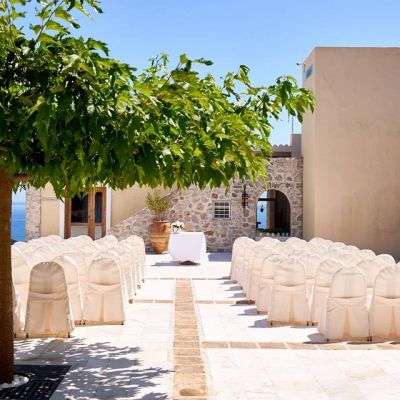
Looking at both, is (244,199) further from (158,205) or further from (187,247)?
(187,247)

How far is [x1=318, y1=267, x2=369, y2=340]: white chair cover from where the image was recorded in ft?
21.2

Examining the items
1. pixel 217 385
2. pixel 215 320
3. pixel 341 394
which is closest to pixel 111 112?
pixel 217 385

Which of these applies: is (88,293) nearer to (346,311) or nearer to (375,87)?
(346,311)

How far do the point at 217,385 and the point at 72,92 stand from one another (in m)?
2.77

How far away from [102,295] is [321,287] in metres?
2.77

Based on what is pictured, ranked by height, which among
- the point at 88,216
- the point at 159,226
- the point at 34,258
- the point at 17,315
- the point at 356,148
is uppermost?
the point at 356,148

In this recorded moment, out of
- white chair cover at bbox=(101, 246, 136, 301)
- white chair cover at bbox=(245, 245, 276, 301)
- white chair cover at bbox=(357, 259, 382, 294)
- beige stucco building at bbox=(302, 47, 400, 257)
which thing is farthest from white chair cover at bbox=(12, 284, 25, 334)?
beige stucco building at bbox=(302, 47, 400, 257)

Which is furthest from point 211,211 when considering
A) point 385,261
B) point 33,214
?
point 385,261

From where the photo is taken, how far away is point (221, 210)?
20.3 meters

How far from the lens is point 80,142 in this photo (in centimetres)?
338

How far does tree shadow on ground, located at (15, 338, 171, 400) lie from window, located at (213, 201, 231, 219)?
1402 centimetres

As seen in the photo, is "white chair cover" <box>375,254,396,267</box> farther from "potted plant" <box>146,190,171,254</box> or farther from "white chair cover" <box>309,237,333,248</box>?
"potted plant" <box>146,190,171,254</box>

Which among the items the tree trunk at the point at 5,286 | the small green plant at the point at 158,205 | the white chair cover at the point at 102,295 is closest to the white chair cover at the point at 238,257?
the white chair cover at the point at 102,295

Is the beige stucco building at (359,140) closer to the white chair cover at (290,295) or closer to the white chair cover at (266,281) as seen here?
the white chair cover at (266,281)
